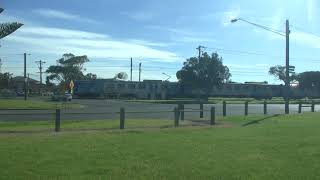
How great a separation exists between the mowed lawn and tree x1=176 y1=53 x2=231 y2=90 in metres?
76.1

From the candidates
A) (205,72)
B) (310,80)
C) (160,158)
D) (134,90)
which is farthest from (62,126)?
(310,80)

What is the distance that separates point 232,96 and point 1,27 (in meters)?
101

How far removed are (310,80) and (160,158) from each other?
124547 millimetres

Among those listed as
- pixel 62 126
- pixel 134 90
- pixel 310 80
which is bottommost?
pixel 62 126

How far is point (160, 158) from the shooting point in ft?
41.3

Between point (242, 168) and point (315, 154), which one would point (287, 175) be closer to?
point (242, 168)

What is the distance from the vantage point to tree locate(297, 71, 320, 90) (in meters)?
131

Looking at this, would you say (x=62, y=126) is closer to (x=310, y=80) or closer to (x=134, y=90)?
(x=134, y=90)

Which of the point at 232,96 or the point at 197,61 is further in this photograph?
the point at 232,96

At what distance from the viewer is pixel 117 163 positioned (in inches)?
460

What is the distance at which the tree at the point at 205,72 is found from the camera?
93500mm

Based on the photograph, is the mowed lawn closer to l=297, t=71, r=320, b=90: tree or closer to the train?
the train

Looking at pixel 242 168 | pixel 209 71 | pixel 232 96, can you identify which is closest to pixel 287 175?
pixel 242 168

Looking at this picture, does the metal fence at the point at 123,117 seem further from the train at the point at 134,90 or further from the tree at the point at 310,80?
the tree at the point at 310,80
